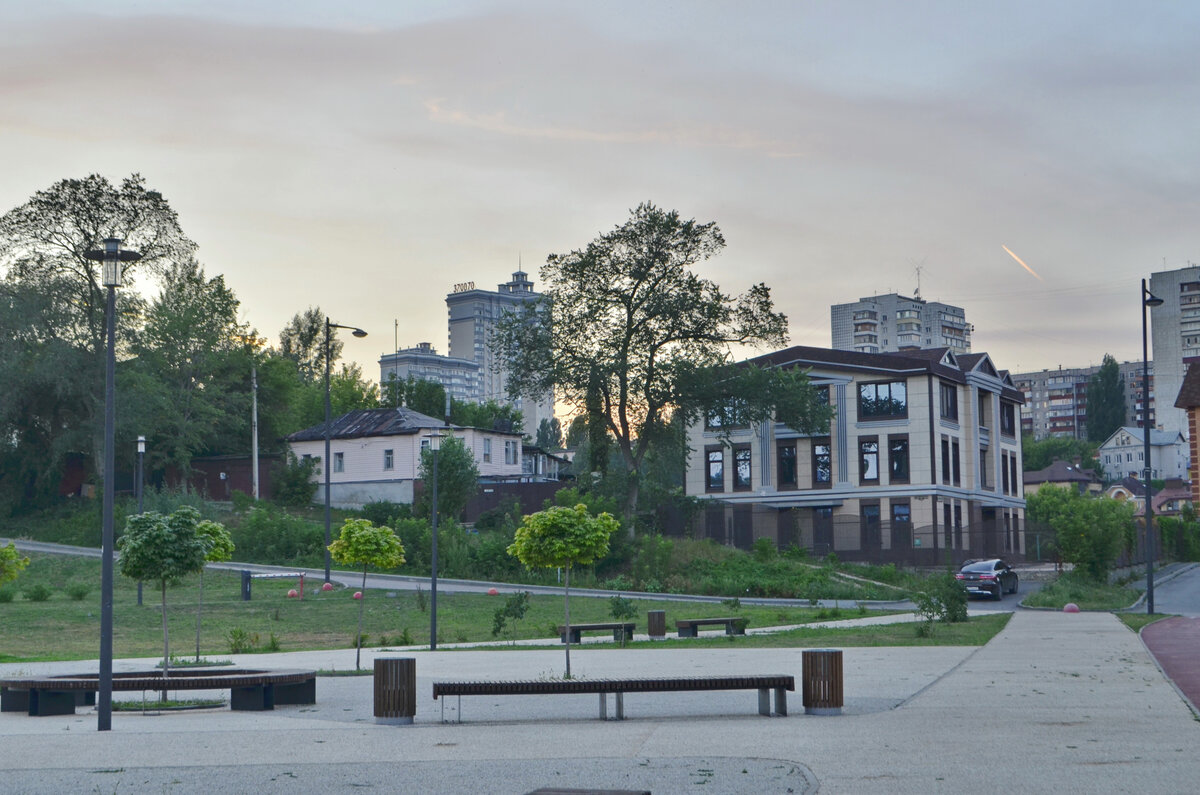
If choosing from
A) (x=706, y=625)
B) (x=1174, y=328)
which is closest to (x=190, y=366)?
(x=706, y=625)

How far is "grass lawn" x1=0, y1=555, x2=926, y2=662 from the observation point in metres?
28.0

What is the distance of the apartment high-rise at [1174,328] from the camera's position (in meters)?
155

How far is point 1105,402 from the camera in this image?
170250 mm

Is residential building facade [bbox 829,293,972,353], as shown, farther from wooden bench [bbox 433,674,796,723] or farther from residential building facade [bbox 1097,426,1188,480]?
wooden bench [bbox 433,674,796,723]

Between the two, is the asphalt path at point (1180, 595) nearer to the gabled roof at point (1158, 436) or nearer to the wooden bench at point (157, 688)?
the wooden bench at point (157, 688)

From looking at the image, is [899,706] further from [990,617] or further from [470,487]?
[470,487]

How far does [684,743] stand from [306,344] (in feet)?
392

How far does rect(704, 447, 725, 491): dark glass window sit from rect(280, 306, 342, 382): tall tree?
63420 mm

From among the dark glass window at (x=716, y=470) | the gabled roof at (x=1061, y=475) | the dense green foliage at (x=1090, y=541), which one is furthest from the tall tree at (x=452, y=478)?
the gabled roof at (x=1061, y=475)

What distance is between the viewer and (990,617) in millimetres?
33406

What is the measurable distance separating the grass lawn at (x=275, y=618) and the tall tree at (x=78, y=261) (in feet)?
64.2

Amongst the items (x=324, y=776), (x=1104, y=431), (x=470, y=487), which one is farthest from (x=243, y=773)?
(x=1104, y=431)

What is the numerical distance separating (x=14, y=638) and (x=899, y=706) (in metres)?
23.1

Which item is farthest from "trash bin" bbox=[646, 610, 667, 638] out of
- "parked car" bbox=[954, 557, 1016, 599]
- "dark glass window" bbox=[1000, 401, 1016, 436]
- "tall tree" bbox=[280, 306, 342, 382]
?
"tall tree" bbox=[280, 306, 342, 382]
